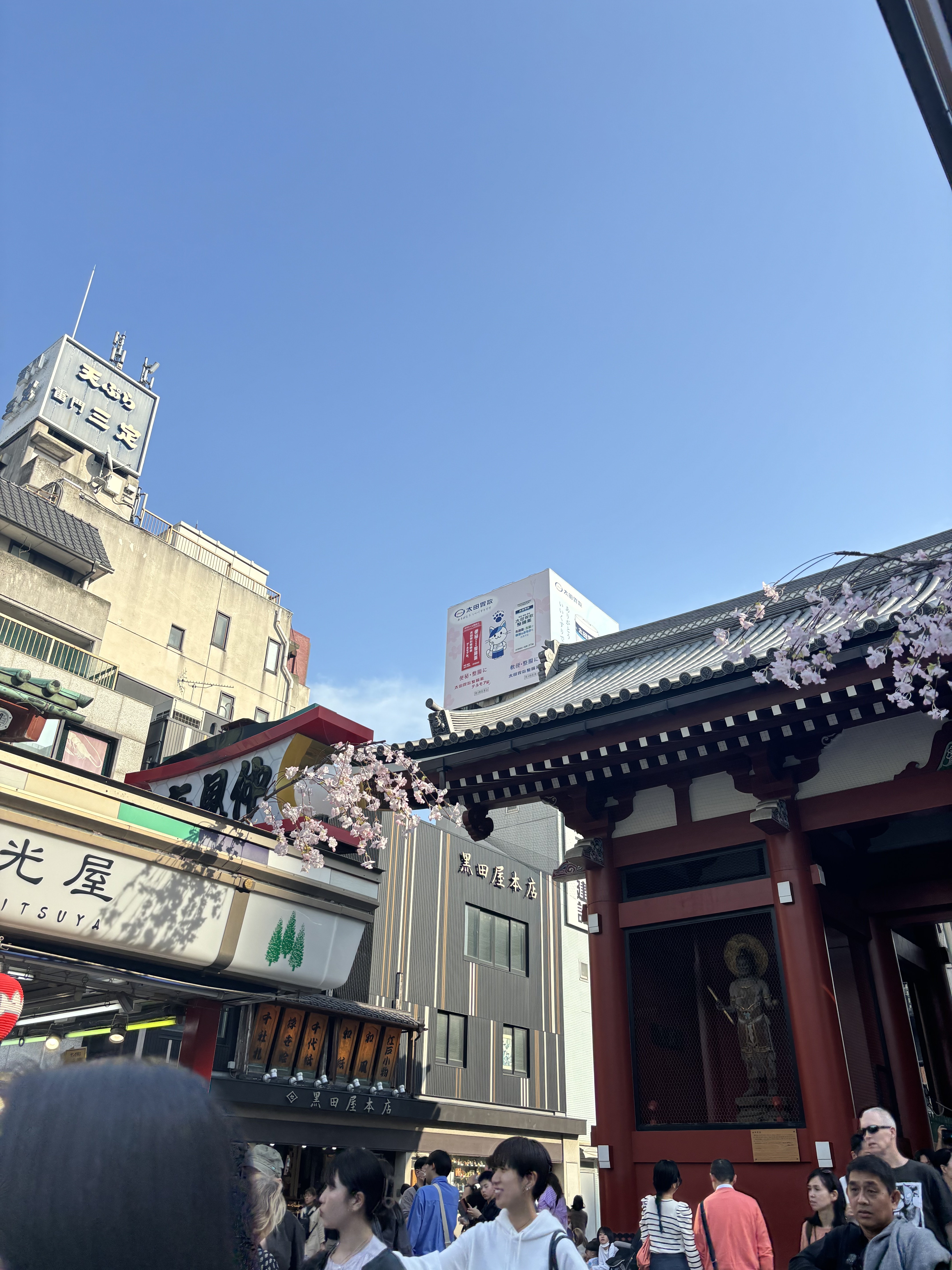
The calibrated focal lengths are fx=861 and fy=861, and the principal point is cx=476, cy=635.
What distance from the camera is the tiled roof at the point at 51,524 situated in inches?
1041

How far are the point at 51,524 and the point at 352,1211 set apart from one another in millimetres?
28084

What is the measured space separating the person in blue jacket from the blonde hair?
314cm

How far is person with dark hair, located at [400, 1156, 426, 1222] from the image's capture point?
7.63m

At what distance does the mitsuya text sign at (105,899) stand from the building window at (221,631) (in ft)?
79.9

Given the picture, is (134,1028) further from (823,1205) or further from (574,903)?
(574,903)

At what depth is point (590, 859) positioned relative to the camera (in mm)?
9711

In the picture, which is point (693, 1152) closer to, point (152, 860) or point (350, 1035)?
point (152, 860)

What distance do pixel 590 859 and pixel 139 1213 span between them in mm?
9163

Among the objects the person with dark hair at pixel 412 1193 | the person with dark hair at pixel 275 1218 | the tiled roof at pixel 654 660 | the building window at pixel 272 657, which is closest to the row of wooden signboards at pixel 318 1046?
the person with dark hair at pixel 412 1193

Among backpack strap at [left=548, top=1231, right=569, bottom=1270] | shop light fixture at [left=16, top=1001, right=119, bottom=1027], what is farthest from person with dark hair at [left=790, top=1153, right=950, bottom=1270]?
shop light fixture at [left=16, top=1001, right=119, bottom=1027]

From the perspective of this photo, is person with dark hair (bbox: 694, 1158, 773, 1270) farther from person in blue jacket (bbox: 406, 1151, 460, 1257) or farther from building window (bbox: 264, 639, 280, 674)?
Answer: building window (bbox: 264, 639, 280, 674)

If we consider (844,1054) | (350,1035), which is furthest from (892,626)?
(350,1035)

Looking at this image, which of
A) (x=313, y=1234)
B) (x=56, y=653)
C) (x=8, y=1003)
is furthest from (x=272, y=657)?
(x=313, y=1234)

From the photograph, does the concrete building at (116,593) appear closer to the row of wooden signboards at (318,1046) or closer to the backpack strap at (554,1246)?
the row of wooden signboards at (318,1046)
